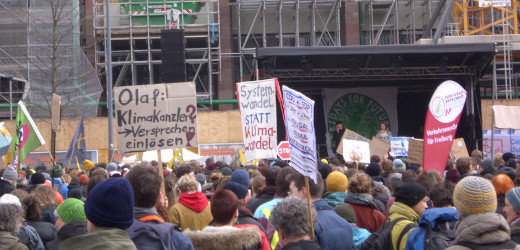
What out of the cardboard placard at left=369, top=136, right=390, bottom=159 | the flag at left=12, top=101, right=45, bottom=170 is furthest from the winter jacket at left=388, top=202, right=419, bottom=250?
the cardboard placard at left=369, top=136, right=390, bottom=159

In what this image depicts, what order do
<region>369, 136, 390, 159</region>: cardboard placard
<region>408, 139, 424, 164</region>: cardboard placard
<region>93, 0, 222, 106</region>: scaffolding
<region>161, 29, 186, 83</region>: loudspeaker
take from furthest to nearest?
<region>93, 0, 222, 106</region>: scaffolding → <region>161, 29, 186, 83</region>: loudspeaker → <region>369, 136, 390, 159</region>: cardboard placard → <region>408, 139, 424, 164</region>: cardboard placard

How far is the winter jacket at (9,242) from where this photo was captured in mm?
4570

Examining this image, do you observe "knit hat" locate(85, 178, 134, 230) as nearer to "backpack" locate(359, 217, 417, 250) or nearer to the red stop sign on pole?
"backpack" locate(359, 217, 417, 250)

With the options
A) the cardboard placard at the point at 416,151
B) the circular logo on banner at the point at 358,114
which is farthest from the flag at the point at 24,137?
the circular logo on banner at the point at 358,114

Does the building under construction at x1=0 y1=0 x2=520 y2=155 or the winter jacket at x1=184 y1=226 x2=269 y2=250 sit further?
the building under construction at x1=0 y1=0 x2=520 y2=155

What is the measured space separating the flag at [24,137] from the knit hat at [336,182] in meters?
6.21

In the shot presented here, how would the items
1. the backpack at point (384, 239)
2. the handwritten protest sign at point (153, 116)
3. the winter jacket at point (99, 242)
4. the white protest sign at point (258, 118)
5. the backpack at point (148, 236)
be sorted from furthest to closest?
the white protest sign at point (258, 118) < the handwritten protest sign at point (153, 116) < the backpack at point (384, 239) < the backpack at point (148, 236) < the winter jacket at point (99, 242)

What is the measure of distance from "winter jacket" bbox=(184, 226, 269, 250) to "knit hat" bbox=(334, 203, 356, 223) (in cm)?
163

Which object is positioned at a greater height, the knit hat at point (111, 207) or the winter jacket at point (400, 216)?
the knit hat at point (111, 207)

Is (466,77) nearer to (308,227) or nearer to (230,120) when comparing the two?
(230,120)

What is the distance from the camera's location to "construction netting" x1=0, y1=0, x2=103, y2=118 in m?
25.6

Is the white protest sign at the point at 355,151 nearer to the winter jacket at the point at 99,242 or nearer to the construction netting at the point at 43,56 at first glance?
the winter jacket at the point at 99,242

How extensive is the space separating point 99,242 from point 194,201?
285 centimetres

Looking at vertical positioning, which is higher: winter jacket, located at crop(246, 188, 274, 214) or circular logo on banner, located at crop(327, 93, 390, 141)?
circular logo on banner, located at crop(327, 93, 390, 141)
